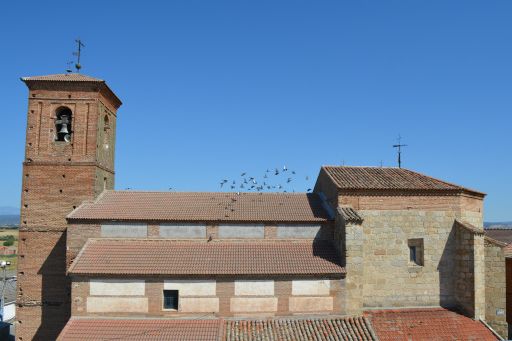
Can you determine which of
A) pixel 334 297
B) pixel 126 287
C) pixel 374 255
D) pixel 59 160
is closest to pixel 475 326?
pixel 374 255

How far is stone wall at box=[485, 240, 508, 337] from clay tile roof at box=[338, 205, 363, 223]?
19.2ft

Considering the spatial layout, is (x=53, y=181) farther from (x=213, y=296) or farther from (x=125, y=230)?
(x=213, y=296)

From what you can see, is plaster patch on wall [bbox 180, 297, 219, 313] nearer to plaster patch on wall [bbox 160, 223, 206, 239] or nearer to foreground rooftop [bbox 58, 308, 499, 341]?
foreground rooftop [bbox 58, 308, 499, 341]

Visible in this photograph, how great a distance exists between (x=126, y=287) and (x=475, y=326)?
1249 centimetres

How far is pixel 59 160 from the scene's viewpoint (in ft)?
59.3

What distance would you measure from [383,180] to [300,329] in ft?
23.4

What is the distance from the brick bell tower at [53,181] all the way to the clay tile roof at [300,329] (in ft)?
25.7

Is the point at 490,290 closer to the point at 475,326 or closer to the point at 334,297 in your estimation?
the point at 475,326

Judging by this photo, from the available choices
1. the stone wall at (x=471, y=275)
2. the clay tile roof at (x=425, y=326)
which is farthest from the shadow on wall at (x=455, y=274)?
the clay tile roof at (x=425, y=326)

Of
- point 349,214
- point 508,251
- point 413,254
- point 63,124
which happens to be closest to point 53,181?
point 63,124

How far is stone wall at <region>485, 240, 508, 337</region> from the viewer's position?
16.2m

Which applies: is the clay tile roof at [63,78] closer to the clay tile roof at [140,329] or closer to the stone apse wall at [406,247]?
the clay tile roof at [140,329]

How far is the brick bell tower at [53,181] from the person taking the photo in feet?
55.8

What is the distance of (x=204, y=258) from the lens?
15391 mm
